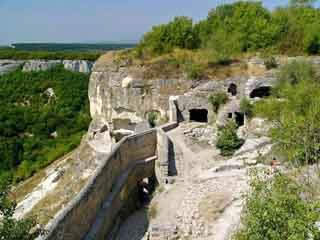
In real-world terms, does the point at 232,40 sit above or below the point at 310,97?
above

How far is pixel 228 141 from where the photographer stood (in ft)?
46.9

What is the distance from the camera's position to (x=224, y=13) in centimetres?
2569

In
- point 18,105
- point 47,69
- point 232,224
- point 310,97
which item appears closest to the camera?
point 232,224

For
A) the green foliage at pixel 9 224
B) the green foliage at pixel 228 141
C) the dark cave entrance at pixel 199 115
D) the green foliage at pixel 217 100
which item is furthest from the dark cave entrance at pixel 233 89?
the green foliage at pixel 9 224

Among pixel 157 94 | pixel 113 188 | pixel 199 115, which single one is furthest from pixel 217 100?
pixel 113 188

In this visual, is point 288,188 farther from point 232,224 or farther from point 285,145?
point 285,145

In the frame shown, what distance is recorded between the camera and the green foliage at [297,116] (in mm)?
8977

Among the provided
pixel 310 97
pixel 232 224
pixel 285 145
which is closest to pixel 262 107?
pixel 310 97

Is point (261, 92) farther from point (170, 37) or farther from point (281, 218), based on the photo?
point (281, 218)

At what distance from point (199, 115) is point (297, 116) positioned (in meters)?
9.51

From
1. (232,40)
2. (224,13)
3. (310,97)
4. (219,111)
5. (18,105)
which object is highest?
(224,13)

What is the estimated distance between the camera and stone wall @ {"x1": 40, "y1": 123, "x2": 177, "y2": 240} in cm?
800

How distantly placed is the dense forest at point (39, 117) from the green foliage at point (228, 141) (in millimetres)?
20696

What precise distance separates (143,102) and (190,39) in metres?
5.90
